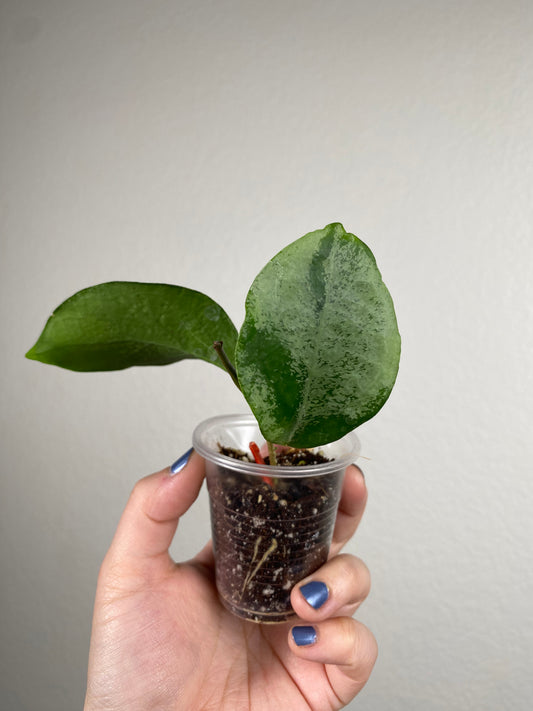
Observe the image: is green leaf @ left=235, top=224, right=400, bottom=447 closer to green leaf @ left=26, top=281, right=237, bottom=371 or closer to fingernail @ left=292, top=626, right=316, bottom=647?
green leaf @ left=26, top=281, right=237, bottom=371

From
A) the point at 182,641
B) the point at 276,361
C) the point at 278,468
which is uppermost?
the point at 276,361

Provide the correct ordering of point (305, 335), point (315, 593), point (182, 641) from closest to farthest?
point (305, 335) < point (315, 593) < point (182, 641)

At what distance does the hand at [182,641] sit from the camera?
2.07 feet

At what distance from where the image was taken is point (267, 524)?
494 millimetres

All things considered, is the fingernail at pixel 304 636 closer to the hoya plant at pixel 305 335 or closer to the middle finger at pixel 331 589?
the middle finger at pixel 331 589

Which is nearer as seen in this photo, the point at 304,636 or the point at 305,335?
the point at 305,335

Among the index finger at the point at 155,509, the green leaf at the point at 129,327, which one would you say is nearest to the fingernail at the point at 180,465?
the index finger at the point at 155,509

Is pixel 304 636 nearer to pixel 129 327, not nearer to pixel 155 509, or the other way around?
pixel 155 509

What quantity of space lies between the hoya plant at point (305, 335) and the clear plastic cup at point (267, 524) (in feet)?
0.22

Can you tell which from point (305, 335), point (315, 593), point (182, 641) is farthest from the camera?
point (182, 641)

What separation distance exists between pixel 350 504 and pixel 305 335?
1.39 ft

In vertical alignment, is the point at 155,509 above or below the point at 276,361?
below

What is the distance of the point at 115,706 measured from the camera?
64 cm

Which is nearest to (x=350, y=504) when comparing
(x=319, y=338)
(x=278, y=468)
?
(x=278, y=468)
